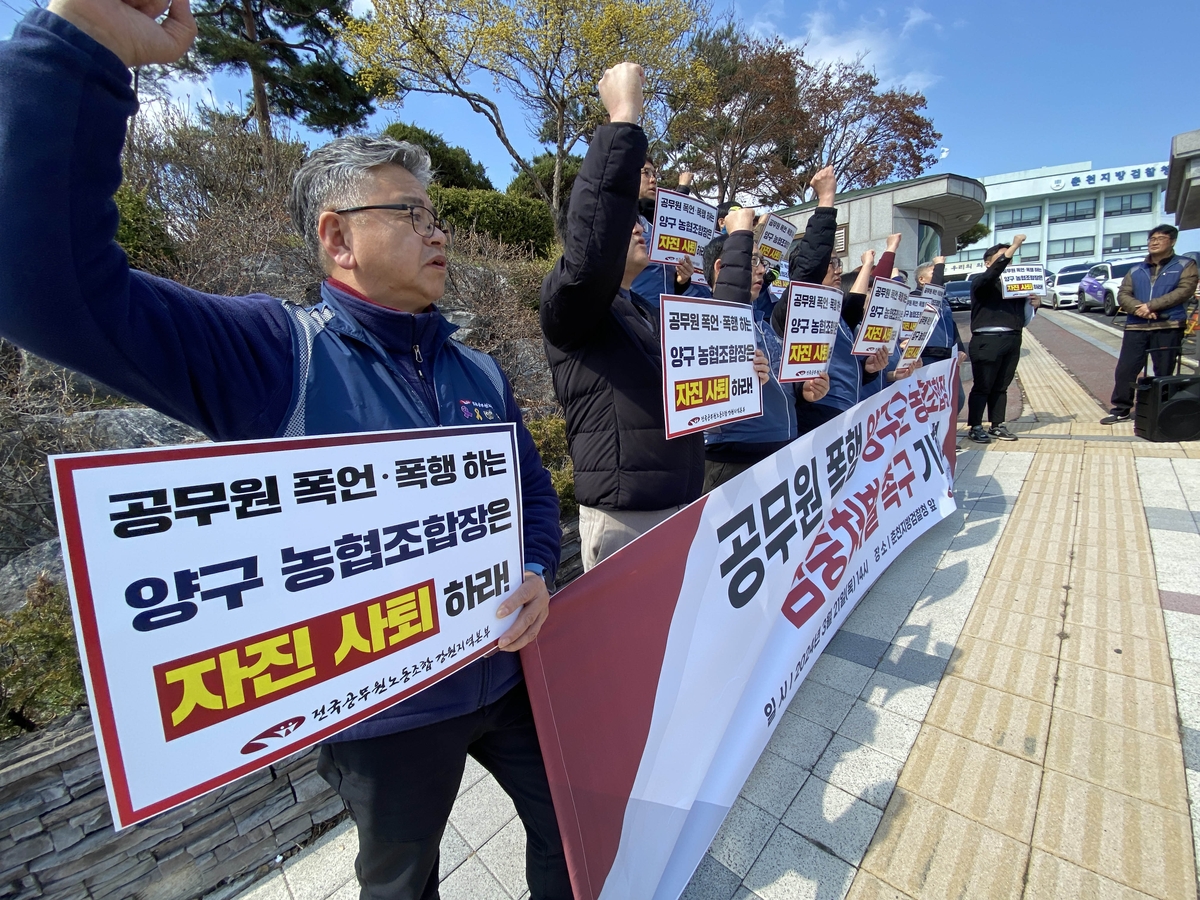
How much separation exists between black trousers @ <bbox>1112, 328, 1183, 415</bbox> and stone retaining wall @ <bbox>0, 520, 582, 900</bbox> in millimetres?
8695

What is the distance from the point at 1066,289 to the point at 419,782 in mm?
32132

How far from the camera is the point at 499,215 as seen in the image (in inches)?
436

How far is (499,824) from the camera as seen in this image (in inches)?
78.4

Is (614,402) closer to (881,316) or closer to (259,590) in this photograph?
(259,590)

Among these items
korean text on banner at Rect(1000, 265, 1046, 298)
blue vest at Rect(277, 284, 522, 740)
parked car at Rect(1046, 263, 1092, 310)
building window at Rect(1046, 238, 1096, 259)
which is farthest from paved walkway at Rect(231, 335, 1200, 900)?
building window at Rect(1046, 238, 1096, 259)

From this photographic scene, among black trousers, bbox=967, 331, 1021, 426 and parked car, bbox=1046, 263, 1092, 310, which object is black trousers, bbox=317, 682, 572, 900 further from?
parked car, bbox=1046, 263, 1092, 310

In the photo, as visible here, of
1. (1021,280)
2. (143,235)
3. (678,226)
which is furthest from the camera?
(1021,280)

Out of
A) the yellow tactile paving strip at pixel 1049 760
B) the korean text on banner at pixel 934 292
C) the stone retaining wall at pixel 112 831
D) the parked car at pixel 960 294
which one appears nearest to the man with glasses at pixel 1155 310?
the korean text on banner at pixel 934 292

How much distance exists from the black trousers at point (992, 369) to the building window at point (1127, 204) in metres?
62.4

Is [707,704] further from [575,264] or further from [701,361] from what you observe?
[575,264]

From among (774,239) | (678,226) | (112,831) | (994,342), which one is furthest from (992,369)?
(112,831)

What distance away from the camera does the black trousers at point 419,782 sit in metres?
1.15

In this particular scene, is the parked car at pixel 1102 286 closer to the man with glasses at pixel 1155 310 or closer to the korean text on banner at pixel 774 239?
the man with glasses at pixel 1155 310

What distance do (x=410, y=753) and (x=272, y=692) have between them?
0.39 metres
